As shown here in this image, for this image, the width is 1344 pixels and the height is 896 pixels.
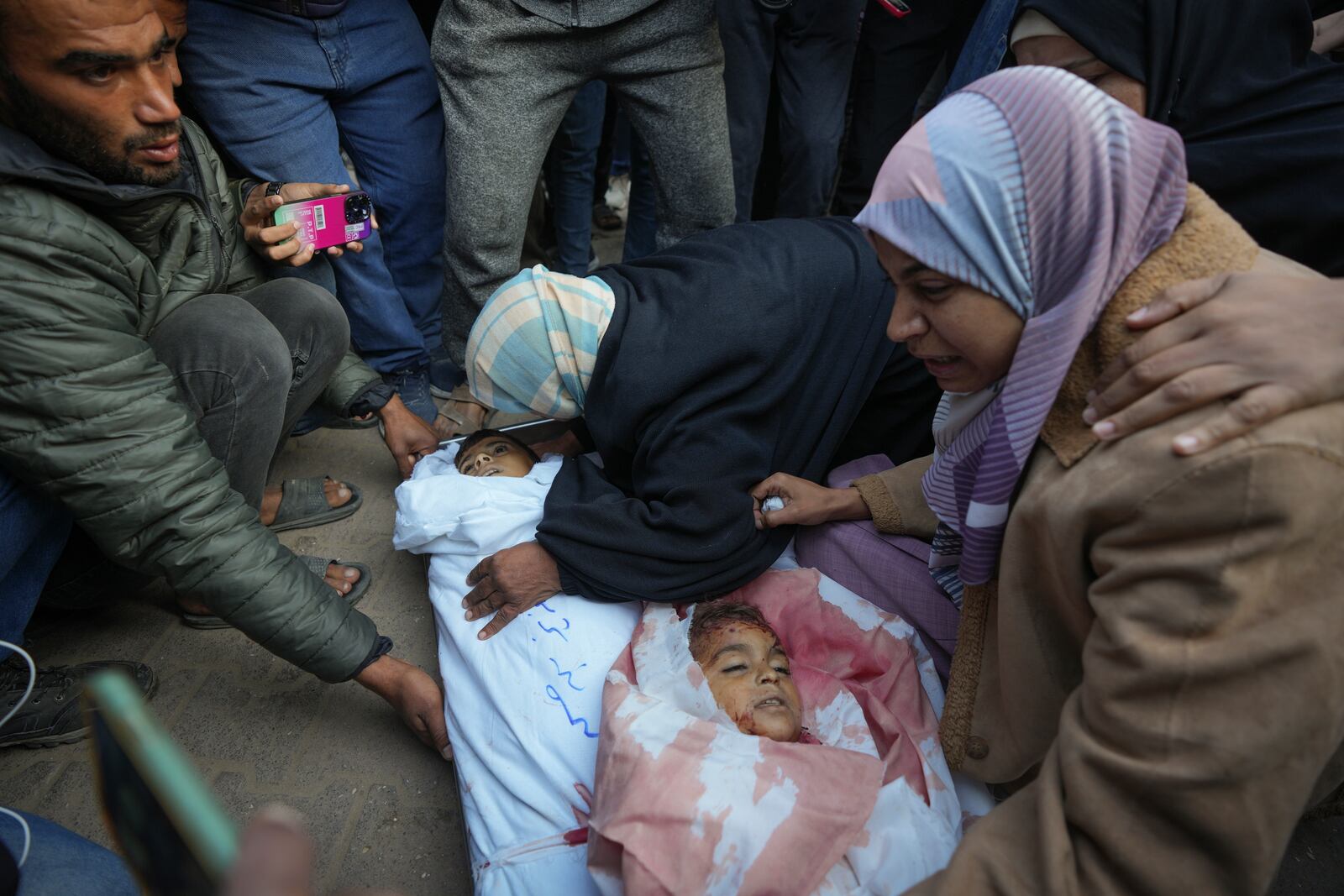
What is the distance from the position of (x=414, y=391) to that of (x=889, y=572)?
196 centimetres

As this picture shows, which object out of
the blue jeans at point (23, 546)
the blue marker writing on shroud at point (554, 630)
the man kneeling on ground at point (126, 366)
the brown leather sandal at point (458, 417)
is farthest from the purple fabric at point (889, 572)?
the blue jeans at point (23, 546)

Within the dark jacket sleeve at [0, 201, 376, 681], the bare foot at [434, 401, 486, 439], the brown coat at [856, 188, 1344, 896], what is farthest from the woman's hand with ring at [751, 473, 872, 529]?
the bare foot at [434, 401, 486, 439]

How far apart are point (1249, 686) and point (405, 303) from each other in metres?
2.97

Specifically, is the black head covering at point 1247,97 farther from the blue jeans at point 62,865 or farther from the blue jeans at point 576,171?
the blue jeans at point 62,865

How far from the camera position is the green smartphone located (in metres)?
0.68

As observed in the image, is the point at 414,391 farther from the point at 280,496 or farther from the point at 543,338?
the point at 543,338

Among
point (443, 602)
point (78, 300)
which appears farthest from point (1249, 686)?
point (78, 300)

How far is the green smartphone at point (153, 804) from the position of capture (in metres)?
0.68

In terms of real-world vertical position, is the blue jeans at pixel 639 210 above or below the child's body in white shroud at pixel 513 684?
above

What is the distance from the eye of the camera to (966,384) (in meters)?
1.44

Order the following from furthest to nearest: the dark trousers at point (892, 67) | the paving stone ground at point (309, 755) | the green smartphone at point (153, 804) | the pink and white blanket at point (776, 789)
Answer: the dark trousers at point (892, 67) → the paving stone ground at point (309, 755) → the pink and white blanket at point (776, 789) → the green smartphone at point (153, 804)

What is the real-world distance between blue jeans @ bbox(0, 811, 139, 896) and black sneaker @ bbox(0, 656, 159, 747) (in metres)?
0.86

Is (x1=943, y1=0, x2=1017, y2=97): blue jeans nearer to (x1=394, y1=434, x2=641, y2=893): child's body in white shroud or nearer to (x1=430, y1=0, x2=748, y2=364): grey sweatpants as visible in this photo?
(x1=430, y1=0, x2=748, y2=364): grey sweatpants

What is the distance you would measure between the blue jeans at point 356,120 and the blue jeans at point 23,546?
122 cm
